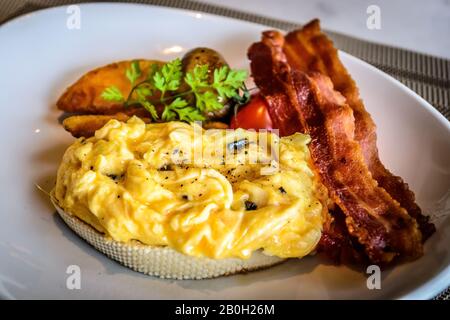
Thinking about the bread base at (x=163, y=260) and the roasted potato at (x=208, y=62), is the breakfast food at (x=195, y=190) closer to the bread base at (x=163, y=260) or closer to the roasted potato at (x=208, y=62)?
the bread base at (x=163, y=260)

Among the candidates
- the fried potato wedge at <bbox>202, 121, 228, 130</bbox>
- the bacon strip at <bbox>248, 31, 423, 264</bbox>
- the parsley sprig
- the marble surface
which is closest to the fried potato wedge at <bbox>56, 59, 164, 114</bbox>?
the parsley sprig

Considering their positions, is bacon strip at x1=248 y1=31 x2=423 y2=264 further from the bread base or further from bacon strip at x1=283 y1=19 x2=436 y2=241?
the bread base

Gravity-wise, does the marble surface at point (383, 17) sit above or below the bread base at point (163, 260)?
above

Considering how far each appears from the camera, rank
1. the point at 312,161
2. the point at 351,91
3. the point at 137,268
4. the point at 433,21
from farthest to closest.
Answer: the point at 433,21
the point at 351,91
the point at 312,161
the point at 137,268

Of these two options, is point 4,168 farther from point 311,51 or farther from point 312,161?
point 311,51

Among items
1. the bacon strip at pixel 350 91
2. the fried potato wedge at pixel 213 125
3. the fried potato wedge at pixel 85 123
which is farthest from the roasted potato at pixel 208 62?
the bacon strip at pixel 350 91

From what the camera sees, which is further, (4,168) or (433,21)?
(433,21)
